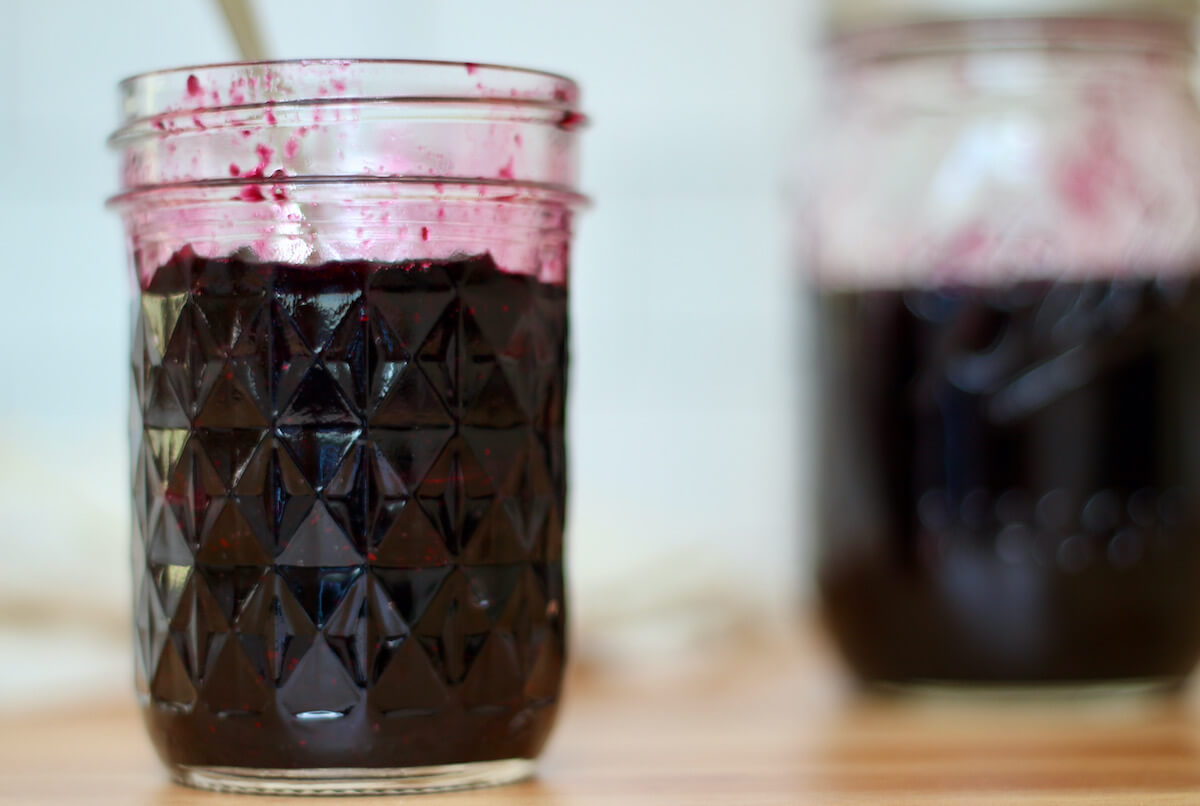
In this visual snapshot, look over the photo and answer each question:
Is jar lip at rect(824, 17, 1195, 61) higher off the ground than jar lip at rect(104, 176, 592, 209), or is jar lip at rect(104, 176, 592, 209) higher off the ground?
jar lip at rect(824, 17, 1195, 61)

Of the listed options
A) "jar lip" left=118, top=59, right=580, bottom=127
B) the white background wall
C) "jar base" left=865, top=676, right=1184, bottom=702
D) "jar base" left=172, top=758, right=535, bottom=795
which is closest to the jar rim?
"jar lip" left=118, top=59, right=580, bottom=127

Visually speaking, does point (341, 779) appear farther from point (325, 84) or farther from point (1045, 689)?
point (1045, 689)

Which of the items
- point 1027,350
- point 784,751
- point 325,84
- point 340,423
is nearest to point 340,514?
point 340,423

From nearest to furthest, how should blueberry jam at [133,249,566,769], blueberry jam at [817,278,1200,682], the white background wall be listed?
blueberry jam at [133,249,566,769] < blueberry jam at [817,278,1200,682] < the white background wall

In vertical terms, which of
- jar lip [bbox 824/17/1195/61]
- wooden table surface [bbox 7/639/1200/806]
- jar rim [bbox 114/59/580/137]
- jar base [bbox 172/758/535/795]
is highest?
jar lip [bbox 824/17/1195/61]

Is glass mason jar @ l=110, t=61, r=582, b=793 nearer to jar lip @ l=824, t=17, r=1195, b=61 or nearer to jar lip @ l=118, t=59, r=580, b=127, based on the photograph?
jar lip @ l=118, t=59, r=580, b=127

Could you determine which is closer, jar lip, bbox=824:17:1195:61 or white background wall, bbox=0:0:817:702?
jar lip, bbox=824:17:1195:61
